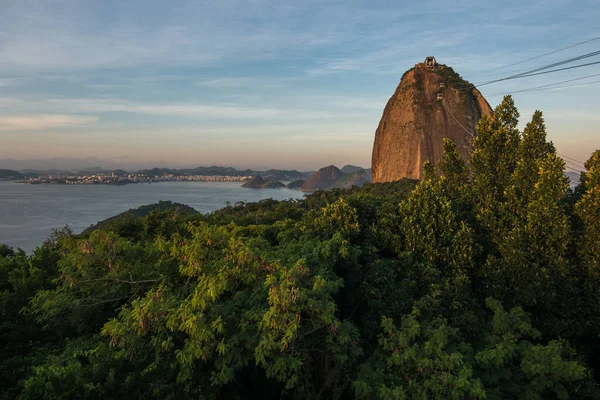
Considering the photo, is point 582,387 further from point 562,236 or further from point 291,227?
point 291,227

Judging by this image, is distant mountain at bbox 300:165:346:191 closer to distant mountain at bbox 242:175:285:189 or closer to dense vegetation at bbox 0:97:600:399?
distant mountain at bbox 242:175:285:189

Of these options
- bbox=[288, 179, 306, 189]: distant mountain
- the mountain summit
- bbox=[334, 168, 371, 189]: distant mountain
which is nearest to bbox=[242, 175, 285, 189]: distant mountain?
bbox=[288, 179, 306, 189]: distant mountain

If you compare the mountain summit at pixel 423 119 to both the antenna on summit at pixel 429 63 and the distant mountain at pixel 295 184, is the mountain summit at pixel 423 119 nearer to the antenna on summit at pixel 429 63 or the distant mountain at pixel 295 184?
the antenna on summit at pixel 429 63

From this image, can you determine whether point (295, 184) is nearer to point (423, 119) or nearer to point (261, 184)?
point (261, 184)

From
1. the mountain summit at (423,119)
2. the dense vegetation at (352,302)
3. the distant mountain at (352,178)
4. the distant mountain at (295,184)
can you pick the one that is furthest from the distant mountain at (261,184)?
the dense vegetation at (352,302)

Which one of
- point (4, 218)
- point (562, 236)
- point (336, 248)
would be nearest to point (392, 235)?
point (336, 248)

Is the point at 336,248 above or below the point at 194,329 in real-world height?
above
